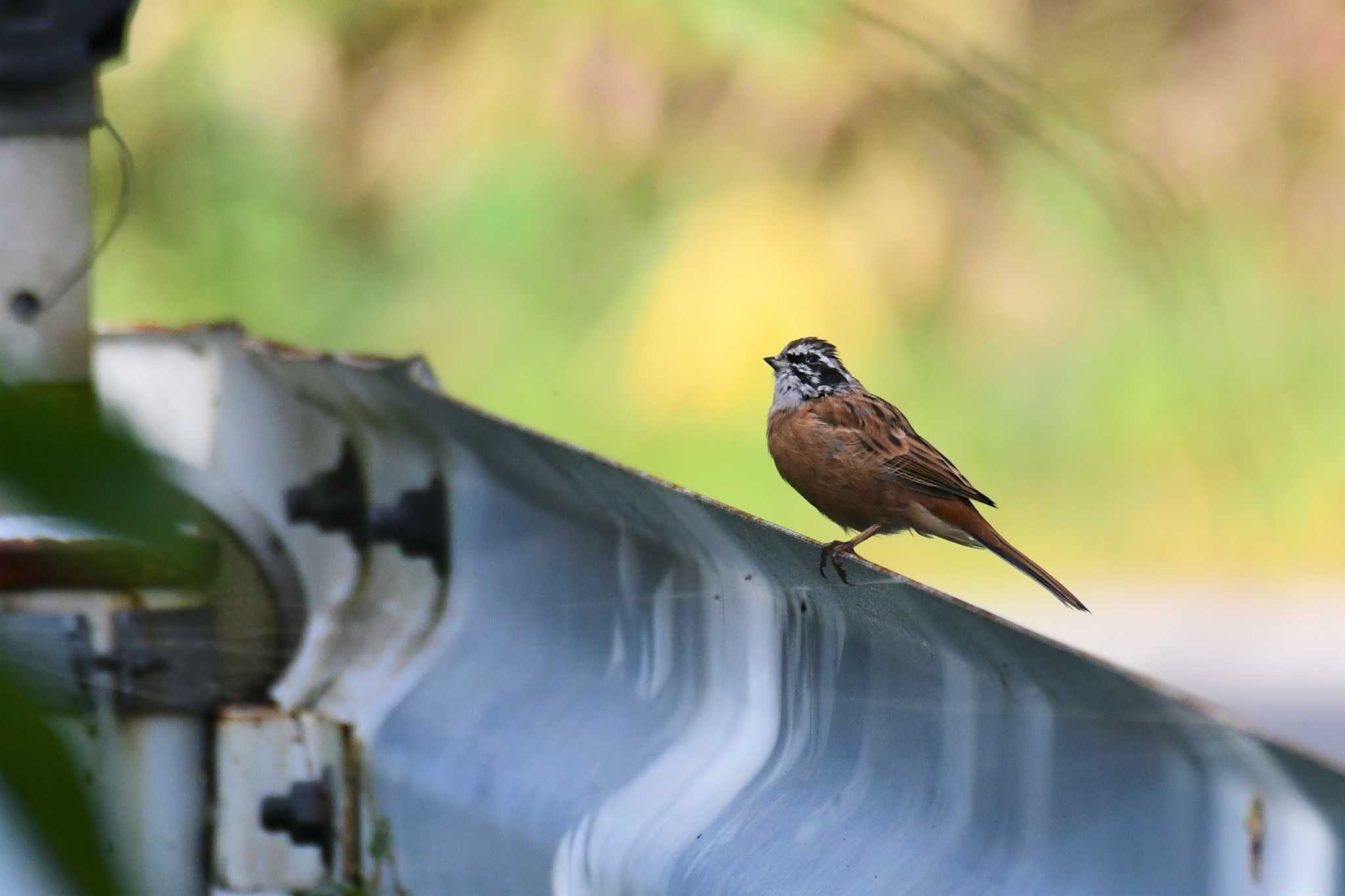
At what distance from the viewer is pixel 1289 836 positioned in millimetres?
1521

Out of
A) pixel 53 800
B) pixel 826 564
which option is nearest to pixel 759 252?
pixel 826 564

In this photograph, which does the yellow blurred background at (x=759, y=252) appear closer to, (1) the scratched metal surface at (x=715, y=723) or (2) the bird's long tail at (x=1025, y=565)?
(2) the bird's long tail at (x=1025, y=565)

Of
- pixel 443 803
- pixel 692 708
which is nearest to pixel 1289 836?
pixel 692 708

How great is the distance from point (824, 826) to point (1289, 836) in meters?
0.85

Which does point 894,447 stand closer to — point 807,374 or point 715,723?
point 807,374

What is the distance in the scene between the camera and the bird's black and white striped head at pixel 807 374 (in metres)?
5.04

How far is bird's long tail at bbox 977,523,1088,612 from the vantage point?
4043 mm

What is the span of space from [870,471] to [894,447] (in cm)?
10

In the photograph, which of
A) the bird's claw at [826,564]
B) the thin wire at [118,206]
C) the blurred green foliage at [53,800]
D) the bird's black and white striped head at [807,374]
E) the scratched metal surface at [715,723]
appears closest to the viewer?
the blurred green foliage at [53,800]

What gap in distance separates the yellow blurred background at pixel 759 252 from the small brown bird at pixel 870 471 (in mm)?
2828

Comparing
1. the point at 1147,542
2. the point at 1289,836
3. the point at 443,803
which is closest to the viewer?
the point at 1289,836

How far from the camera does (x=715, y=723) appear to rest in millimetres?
2660

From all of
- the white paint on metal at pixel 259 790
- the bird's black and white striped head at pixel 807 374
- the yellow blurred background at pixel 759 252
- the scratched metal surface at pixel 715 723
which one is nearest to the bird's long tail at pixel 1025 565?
the bird's black and white striped head at pixel 807 374

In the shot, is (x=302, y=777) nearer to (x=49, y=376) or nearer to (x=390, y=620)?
(x=390, y=620)
